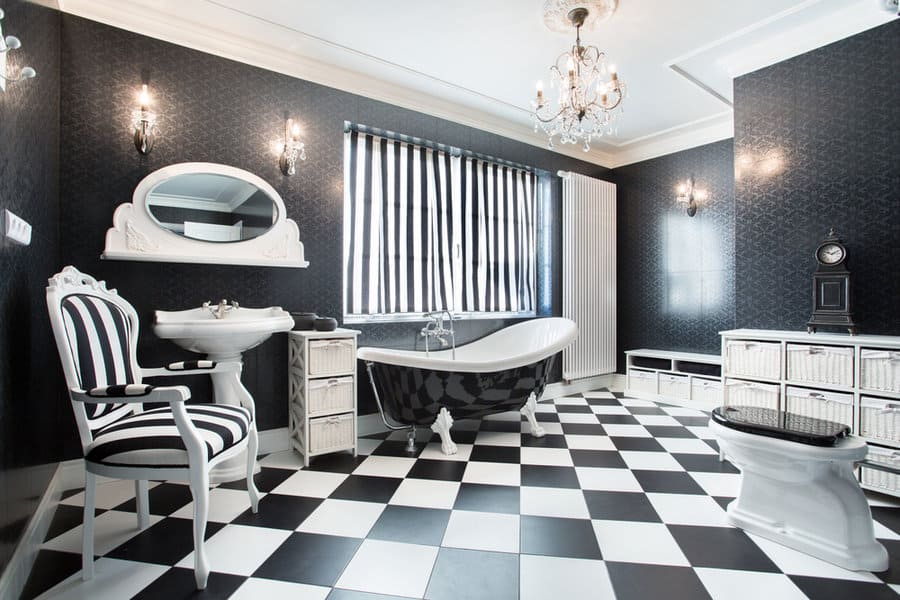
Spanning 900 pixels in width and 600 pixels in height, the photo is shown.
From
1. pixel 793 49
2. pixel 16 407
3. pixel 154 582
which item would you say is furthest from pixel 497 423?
pixel 793 49

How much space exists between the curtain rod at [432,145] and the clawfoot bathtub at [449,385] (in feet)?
5.65

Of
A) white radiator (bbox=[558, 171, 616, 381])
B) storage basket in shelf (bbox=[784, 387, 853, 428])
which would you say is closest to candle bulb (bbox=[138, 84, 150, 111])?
white radiator (bbox=[558, 171, 616, 381])

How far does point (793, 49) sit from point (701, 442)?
266cm

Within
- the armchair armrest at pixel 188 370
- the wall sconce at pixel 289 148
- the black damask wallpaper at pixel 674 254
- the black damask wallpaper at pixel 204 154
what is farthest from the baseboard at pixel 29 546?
the black damask wallpaper at pixel 674 254

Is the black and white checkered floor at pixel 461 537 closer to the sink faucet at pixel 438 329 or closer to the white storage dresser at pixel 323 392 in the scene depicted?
the white storage dresser at pixel 323 392

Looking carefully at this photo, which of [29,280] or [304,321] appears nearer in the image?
[29,280]

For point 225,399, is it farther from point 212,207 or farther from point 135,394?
point 212,207

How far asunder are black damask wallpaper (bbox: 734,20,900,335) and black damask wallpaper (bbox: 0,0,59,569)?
12.8ft

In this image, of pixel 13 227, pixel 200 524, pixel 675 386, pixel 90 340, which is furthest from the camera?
pixel 675 386

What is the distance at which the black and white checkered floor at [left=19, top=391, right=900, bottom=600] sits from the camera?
150 cm

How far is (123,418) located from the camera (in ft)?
5.96

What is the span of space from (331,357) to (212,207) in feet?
3.86

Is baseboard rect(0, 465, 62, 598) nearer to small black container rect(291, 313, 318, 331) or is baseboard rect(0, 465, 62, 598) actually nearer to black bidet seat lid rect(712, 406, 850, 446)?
small black container rect(291, 313, 318, 331)

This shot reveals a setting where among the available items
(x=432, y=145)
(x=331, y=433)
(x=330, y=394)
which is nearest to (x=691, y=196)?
(x=432, y=145)
